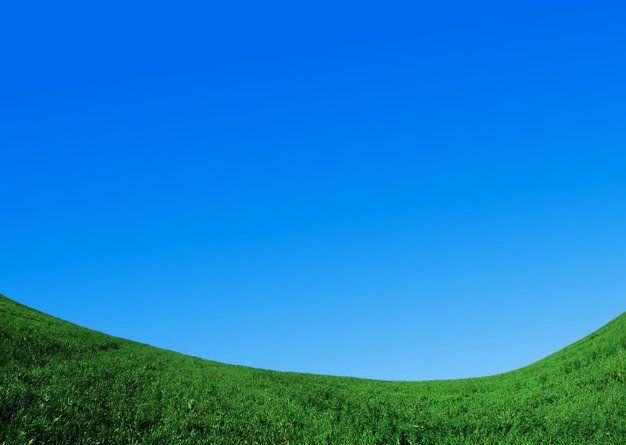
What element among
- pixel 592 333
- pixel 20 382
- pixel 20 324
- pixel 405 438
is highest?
pixel 592 333

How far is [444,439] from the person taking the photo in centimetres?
1417

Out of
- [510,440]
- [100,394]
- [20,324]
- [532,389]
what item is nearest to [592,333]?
[532,389]

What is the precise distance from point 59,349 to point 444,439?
1789cm

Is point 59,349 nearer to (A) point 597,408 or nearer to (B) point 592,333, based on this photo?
(A) point 597,408

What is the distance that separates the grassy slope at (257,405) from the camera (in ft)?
36.9

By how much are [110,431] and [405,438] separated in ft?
30.2

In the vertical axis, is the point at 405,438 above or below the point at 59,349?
below

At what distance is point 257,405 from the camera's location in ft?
53.5

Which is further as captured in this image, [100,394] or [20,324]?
[20,324]

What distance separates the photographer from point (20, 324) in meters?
22.9

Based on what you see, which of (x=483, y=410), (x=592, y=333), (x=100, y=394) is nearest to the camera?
(x=100, y=394)

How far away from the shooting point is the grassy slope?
11258mm

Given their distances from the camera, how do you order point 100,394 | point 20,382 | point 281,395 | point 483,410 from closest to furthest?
point 20,382 → point 100,394 → point 483,410 → point 281,395

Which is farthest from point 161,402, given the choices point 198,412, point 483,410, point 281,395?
point 483,410
